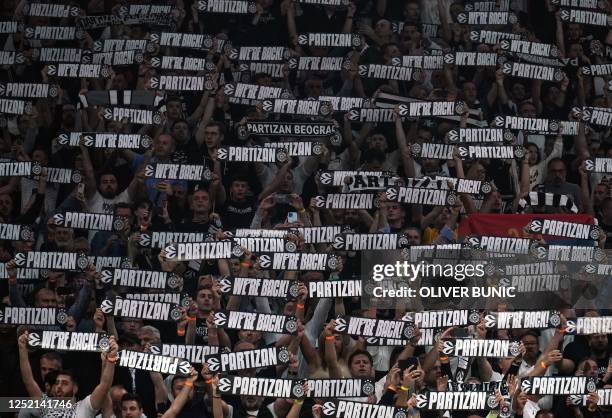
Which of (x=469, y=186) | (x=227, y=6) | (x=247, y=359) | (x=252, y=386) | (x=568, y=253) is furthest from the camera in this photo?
(x=227, y=6)

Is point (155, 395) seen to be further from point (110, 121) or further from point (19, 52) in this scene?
point (19, 52)

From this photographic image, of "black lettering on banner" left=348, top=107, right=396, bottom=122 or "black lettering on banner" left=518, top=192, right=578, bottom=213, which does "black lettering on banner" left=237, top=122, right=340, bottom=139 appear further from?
"black lettering on banner" left=518, top=192, right=578, bottom=213

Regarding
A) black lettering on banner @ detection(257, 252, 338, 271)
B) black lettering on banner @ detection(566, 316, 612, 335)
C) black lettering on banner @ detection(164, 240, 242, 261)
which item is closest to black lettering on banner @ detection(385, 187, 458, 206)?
black lettering on banner @ detection(257, 252, 338, 271)

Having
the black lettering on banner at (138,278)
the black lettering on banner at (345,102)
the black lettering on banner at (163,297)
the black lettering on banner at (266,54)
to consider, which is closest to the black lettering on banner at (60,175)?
the black lettering on banner at (138,278)

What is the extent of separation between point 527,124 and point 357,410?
12.3 ft

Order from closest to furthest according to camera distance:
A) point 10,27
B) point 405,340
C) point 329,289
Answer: point 405,340, point 329,289, point 10,27

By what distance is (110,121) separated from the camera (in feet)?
48.1

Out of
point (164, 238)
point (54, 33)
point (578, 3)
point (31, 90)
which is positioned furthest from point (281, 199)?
point (578, 3)

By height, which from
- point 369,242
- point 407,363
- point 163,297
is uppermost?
point 369,242

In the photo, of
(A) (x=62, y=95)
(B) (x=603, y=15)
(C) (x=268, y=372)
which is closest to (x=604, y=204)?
(B) (x=603, y=15)

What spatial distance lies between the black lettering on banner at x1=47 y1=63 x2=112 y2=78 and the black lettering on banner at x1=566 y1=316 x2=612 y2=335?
4850 millimetres

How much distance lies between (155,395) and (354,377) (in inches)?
57.3

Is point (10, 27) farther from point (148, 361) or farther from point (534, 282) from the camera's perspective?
point (534, 282)

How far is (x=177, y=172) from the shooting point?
1394 centimetres
